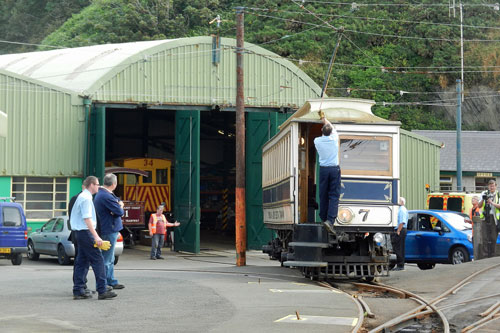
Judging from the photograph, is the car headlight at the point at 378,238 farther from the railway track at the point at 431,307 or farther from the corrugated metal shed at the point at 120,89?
the corrugated metal shed at the point at 120,89

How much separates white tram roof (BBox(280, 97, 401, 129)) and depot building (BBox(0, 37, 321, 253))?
47.0 ft

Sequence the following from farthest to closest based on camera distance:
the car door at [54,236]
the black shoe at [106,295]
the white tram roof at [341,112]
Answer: the car door at [54,236]
the white tram roof at [341,112]
the black shoe at [106,295]

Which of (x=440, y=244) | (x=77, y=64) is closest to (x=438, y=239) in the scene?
(x=440, y=244)

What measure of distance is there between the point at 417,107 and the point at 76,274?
44095 mm

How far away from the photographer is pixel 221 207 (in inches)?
1866

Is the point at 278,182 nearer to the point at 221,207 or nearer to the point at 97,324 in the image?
the point at 97,324

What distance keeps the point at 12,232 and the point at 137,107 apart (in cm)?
951

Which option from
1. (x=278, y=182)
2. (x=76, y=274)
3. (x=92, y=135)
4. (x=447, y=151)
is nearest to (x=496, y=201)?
(x=278, y=182)

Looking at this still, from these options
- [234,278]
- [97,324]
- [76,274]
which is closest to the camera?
[97,324]

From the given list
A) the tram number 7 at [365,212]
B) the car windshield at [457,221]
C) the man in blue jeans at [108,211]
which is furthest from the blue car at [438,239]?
the man in blue jeans at [108,211]

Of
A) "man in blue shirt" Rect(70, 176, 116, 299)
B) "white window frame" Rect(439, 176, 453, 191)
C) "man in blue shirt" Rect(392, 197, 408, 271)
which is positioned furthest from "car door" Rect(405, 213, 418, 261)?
"white window frame" Rect(439, 176, 453, 191)

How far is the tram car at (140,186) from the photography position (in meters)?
35.8

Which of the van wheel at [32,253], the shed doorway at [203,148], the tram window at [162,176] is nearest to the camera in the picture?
the van wheel at [32,253]

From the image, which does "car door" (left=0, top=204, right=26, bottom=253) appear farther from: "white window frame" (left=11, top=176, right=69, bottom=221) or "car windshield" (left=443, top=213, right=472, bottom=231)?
"car windshield" (left=443, top=213, right=472, bottom=231)
